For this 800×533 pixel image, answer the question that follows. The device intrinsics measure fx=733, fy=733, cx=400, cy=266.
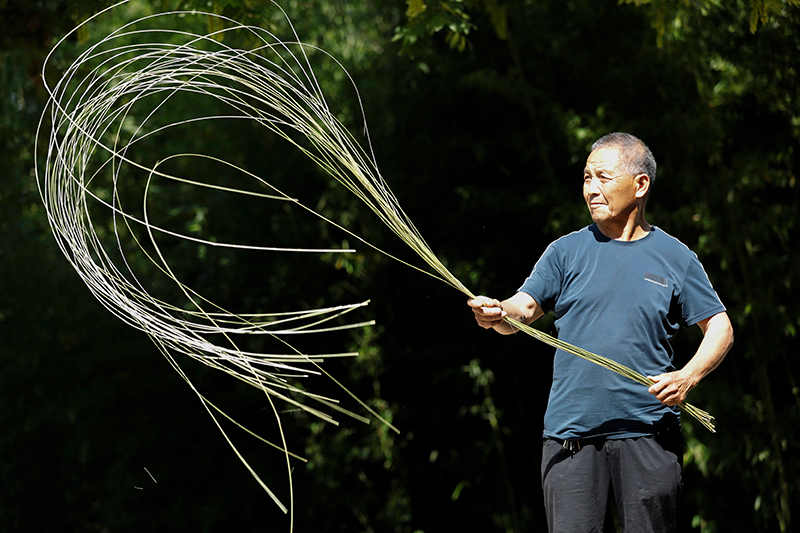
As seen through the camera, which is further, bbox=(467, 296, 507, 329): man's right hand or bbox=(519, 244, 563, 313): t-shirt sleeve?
bbox=(519, 244, 563, 313): t-shirt sleeve

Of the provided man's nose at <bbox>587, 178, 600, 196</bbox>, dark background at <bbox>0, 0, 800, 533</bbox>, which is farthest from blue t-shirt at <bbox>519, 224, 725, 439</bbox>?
dark background at <bbox>0, 0, 800, 533</bbox>

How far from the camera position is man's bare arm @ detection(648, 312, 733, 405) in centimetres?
146

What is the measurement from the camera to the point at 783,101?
117 inches

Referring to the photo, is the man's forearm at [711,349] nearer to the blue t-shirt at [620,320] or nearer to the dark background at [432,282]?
the blue t-shirt at [620,320]

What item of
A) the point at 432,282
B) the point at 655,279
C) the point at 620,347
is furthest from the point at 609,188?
the point at 432,282

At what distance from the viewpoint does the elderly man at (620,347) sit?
153 centimetres

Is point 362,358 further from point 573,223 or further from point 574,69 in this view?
point 574,69

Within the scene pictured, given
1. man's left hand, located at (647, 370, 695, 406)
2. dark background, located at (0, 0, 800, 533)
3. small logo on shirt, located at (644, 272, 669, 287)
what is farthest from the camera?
dark background, located at (0, 0, 800, 533)

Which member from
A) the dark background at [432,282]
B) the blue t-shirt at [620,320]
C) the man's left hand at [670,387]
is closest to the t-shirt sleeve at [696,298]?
the blue t-shirt at [620,320]

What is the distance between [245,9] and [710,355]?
1868mm

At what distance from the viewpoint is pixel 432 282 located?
12.4ft

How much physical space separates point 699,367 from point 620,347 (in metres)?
0.16

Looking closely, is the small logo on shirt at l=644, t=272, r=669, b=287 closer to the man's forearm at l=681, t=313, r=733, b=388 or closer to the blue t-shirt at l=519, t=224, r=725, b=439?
the blue t-shirt at l=519, t=224, r=725, b=439

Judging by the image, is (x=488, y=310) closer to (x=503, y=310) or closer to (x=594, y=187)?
(x=503, y=310)
